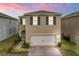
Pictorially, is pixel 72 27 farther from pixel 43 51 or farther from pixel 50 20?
pixel 43 51

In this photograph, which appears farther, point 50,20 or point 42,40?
point 42,40

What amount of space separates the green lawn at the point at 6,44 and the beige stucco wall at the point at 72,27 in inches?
42.1

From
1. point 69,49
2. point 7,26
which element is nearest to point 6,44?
point 7,26

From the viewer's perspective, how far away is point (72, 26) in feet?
12.8

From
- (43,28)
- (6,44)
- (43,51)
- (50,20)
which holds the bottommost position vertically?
(43,51)

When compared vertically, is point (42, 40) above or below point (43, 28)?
below

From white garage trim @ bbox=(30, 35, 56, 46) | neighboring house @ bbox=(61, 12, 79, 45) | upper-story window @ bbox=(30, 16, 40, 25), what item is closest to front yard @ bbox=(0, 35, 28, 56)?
white garage trim @ bbox=(30, 35, 56, 46)

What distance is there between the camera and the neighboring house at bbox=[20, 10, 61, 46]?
385 centimetres

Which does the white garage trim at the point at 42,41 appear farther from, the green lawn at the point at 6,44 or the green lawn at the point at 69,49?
the green lawn at the point at 6,44

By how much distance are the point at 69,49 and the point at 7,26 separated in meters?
1.40

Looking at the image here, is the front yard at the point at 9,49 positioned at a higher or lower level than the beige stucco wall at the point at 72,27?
lower

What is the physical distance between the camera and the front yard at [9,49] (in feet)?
12.6

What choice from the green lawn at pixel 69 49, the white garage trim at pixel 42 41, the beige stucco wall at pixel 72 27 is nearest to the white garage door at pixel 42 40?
the white garage trim at pixel 42 41

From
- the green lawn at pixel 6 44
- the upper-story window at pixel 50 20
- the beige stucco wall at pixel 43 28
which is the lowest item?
the green lawn at pixel 6 44
